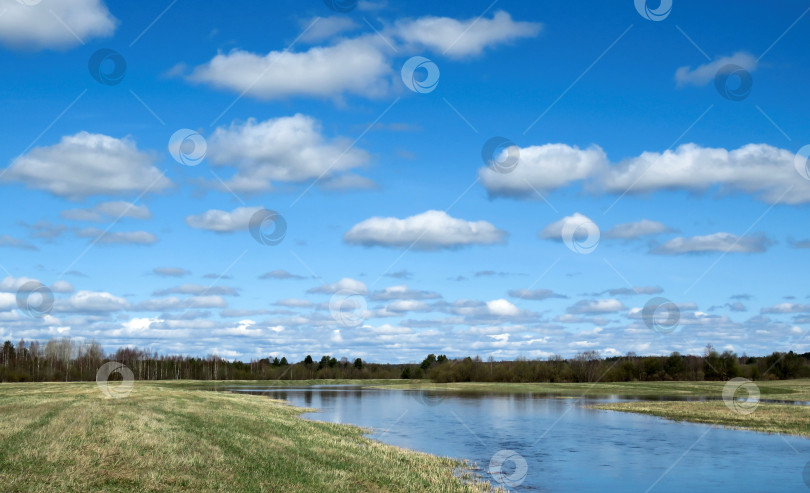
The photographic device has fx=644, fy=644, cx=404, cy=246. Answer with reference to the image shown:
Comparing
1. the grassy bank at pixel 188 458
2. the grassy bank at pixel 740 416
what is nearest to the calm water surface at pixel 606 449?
the grassy bank at pixel 740 416

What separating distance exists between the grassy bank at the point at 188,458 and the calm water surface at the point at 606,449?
5213 mm

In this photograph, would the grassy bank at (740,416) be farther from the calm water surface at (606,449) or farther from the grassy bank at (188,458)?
the grassy bank at (188,458)

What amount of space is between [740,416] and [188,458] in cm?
5612

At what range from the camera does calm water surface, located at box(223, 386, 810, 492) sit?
3112 centimetres

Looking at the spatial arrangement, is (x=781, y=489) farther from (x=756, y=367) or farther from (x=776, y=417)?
(x=756, y=367)

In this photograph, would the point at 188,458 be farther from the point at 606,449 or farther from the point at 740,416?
the point at 740,416

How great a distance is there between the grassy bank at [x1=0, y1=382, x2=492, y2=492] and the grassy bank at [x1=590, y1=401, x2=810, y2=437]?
34.7m

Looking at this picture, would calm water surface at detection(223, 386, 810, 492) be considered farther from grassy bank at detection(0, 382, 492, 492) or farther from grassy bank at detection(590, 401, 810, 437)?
grassy bank at detection(0, 382, 492, 492)

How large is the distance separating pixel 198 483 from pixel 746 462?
30624 mm

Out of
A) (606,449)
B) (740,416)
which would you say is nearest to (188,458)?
(606,449)

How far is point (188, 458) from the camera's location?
2639 cm

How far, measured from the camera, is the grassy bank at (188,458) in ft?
72.4

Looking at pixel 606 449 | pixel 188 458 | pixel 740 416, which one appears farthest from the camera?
pixel 740 416

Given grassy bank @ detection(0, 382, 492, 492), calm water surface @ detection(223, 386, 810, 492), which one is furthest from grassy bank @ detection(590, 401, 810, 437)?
grassy bank @ detection(0, 382, 492, 492)
